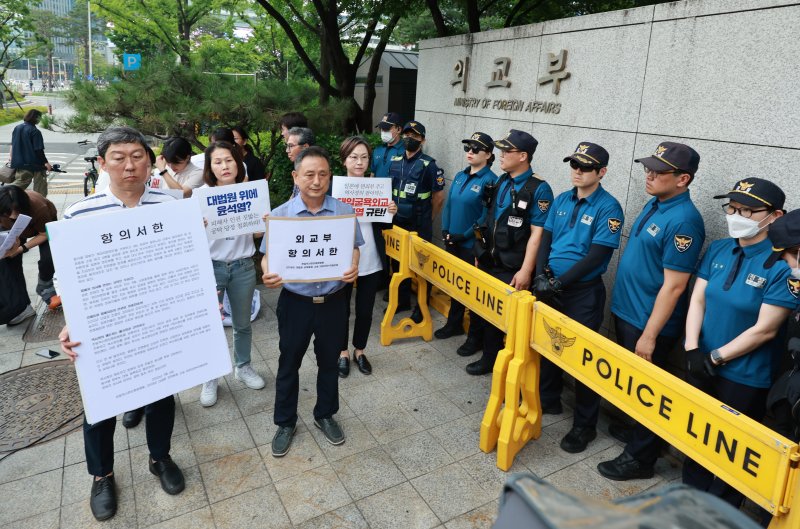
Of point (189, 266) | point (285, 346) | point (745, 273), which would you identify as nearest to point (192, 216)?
point (189, 266)

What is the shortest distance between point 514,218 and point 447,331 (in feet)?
5.52

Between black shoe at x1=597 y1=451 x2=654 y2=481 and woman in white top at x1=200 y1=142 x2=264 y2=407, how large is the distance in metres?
2.71

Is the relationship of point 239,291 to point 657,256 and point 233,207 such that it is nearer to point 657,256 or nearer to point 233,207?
point 233,207

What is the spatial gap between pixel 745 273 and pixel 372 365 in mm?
3107

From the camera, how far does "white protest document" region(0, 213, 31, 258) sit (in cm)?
503

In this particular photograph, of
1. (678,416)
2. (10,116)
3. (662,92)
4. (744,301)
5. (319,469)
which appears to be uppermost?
(662,92)

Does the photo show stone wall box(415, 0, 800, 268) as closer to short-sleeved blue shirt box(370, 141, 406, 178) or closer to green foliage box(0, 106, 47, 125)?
short-sleeved blue shirt box(370, 141, 406, 178)

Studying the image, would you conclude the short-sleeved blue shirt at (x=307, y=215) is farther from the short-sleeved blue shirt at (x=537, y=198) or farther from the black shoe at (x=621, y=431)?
the black shoe at (x=621, y=431)

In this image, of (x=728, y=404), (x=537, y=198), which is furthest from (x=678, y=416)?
(x=537, y=198)

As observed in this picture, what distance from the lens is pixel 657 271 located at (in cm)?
362

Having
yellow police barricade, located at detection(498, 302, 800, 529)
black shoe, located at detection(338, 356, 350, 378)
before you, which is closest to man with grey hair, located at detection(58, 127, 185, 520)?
black shoe, located at detection(338, 356, 350, 378)

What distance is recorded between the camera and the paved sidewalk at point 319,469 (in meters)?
3.22

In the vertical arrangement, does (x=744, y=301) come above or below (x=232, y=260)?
above

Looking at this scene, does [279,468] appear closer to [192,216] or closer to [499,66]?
[192,216]
